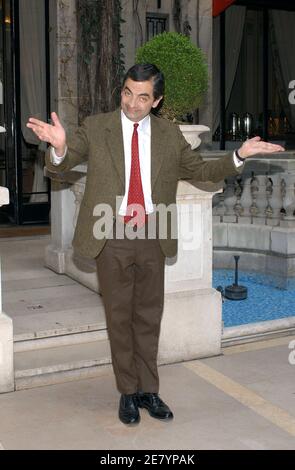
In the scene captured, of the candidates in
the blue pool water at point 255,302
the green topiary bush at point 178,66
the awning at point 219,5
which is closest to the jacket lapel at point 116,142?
the green topiary bush at point 178,66

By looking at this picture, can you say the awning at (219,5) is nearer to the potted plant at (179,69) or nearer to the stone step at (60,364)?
the potted plant at (179,69)

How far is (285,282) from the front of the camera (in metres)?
8.88

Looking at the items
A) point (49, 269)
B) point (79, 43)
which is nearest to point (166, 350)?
point (49, 269)

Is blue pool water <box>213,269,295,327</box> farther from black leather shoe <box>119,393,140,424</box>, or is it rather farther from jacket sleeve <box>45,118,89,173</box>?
jacket sleeve <box>45,118,89,173</box>

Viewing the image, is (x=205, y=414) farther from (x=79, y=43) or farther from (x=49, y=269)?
(x=79, y=43)

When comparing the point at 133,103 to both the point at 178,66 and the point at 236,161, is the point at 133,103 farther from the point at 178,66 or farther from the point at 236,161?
the point at 178,66

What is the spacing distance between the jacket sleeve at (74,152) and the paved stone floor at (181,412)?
1596 millimetres

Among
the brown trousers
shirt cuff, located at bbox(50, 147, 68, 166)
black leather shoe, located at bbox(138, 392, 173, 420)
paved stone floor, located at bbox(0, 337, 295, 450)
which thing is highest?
shirt cuff, located at bbox(50, 147, 68, 166)

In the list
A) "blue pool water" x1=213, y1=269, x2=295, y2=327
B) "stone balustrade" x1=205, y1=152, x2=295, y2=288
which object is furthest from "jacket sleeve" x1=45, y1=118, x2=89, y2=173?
"stone balustrade" x1=205, y1=152, x2=295, y2=288

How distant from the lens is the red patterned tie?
4.17 metres

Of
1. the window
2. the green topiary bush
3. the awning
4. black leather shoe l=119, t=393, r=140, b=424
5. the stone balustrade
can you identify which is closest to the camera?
black leather shoe l=119, t=393, r=140, b=424

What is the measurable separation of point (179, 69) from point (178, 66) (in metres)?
0.03

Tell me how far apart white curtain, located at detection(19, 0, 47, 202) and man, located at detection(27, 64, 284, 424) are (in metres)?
6.83
